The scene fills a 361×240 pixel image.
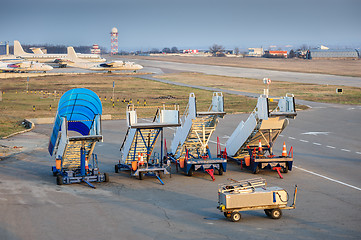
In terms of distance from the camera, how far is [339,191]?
25031 mm

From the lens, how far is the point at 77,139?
25.8m

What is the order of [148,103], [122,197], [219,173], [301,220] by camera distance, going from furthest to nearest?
[148,103] → [219,173] → [122,197] → [301,220]

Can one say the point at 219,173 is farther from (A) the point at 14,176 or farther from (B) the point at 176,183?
(A) the point at 14,176

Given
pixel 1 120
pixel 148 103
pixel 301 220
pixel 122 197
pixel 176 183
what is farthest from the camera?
pixel 148 103

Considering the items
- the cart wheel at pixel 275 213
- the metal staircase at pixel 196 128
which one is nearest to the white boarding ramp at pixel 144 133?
the metal staircase at pixel 196 128

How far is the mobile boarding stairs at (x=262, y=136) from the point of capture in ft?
93.1

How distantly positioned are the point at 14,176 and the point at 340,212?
17.1 meters

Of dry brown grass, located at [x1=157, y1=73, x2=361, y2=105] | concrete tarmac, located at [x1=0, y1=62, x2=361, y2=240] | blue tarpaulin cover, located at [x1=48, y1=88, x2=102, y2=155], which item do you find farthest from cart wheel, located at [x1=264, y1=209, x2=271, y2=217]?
dry brown grass, located at [x1=157, y1=73, x2=361, y2=105]

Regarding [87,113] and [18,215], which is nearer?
[18,215]

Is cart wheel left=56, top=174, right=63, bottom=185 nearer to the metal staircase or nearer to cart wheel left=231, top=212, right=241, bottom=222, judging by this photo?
the metal staircase

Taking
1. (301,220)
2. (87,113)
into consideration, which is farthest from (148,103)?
(301,220)

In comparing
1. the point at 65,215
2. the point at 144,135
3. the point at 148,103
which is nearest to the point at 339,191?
the point at 144,135

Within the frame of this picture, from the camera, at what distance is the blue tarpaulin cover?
28031 mm

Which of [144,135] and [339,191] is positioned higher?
[144,135]
